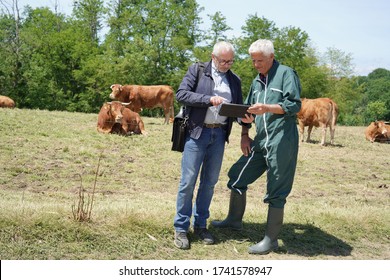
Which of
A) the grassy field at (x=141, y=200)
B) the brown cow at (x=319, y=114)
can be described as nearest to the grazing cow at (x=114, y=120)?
the grassy field at (x=141, y=200)

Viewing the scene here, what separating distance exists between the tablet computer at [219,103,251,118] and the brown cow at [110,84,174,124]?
1669 centimetres

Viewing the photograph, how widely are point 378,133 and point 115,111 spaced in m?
13.3

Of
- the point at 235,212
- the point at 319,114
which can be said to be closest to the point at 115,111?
the point at 319,114

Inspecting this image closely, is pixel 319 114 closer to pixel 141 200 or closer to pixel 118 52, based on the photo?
pixel 141 200

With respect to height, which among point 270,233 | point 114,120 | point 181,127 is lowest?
point 270,233

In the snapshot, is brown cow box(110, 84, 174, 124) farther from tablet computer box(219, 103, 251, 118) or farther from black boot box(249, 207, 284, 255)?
tablet computer box(219, 103, 251, 118)

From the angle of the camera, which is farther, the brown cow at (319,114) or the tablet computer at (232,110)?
the brown cow at (319,114)

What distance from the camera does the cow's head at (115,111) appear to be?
1614 centimetres

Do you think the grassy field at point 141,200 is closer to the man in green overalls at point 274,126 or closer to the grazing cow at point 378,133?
the man in green overalls at point 274,126

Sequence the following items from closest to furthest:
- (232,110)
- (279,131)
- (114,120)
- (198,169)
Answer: (232,110) < (279,131) < (198,169) < (114,120)

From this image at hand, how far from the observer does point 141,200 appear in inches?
307

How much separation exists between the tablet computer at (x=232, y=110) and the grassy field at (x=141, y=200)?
1.61 metres

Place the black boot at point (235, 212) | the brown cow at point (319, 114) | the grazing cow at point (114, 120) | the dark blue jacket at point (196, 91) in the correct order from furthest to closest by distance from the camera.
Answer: the brown cow at point (319, 114) < the grazing cow at point (114, 120) < the black boot at point (235, 212) < the dark blue jacket at point (196, 91)
